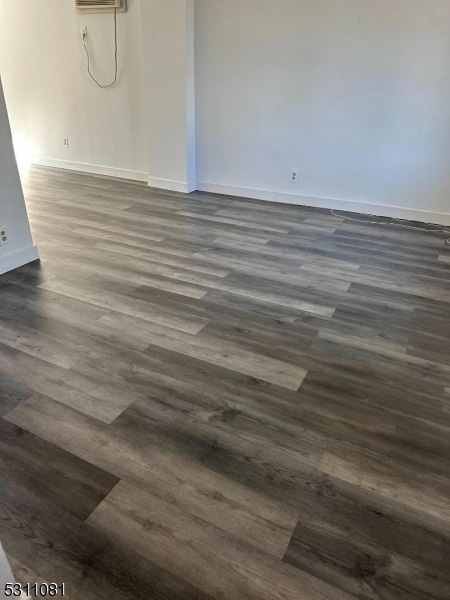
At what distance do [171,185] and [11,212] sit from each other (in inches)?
89.4

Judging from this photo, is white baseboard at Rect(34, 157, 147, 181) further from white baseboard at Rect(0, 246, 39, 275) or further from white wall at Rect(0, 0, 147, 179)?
white baseboard at Rect(0, 246, 39, 275)

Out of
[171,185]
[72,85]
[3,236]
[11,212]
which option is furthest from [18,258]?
[72,85]

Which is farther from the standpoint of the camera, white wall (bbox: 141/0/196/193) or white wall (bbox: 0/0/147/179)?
white wall (bbox: 0/0/147/179)

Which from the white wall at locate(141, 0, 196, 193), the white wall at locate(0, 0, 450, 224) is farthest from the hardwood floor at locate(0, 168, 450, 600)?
the white wall at locate(141, 0, 196, 193)

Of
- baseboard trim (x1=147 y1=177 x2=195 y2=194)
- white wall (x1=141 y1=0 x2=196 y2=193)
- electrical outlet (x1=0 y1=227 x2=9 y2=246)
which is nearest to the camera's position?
electrical outlet (x1=0 y1=227 x2=9 y2=246)

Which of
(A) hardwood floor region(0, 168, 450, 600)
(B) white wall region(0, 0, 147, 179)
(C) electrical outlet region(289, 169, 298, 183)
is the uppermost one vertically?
(B) white wall region(0, 0, 147, 179)

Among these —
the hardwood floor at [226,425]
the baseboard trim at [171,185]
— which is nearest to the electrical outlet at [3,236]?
the hardwood floor at [226,425]

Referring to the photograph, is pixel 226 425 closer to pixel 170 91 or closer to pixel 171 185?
pixel 171 185

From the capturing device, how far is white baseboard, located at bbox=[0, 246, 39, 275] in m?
2.88

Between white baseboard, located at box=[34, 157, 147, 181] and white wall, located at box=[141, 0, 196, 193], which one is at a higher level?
white wall, located at box=[141, 0, 196, 193]

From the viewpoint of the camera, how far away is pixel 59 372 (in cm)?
195

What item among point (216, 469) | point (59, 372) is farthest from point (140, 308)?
point (216, 469)

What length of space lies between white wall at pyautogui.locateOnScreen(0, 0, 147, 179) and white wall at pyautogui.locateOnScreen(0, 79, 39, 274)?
2.46 meters

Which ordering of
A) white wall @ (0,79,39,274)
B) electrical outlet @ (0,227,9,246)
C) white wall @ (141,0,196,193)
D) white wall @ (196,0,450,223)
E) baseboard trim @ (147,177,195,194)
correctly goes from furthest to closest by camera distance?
1. baseboard trim @ (147,177,195,194)
2. white wall @ (141,0,196,193)
3. white wall @ (196,0,450,223)
4. electrical outlet @ (0,227,9,246)
5. white wall @ (0,79,39,274)
